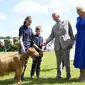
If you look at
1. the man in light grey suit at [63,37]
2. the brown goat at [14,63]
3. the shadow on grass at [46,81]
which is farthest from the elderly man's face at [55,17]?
the shadow on grass at [46,81]

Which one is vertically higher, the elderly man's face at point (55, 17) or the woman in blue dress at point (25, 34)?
the elderly man's face at point (55, 17)

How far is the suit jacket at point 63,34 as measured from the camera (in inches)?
436

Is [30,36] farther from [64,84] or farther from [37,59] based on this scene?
[64,84]

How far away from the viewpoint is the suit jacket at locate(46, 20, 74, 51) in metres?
11.1

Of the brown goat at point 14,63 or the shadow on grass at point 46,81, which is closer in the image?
the brown goat at point 14,63

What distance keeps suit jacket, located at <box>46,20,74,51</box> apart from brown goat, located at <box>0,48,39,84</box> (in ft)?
3.60

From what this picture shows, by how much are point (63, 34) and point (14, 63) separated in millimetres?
2017

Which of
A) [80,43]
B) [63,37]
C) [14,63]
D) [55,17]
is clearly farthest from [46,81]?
[55,17]

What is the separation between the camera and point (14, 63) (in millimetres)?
10539

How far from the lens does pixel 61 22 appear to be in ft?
36.8

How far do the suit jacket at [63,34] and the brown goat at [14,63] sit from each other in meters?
1.10

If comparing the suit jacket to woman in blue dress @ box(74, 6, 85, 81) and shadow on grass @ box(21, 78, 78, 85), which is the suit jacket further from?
shadow on grass @ box(21, 78, 78, 85)

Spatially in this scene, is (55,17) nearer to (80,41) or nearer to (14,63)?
(80,41)

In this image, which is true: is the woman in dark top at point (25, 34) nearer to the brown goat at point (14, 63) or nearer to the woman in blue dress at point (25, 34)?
the woman in blue dress at point (25, 34)
